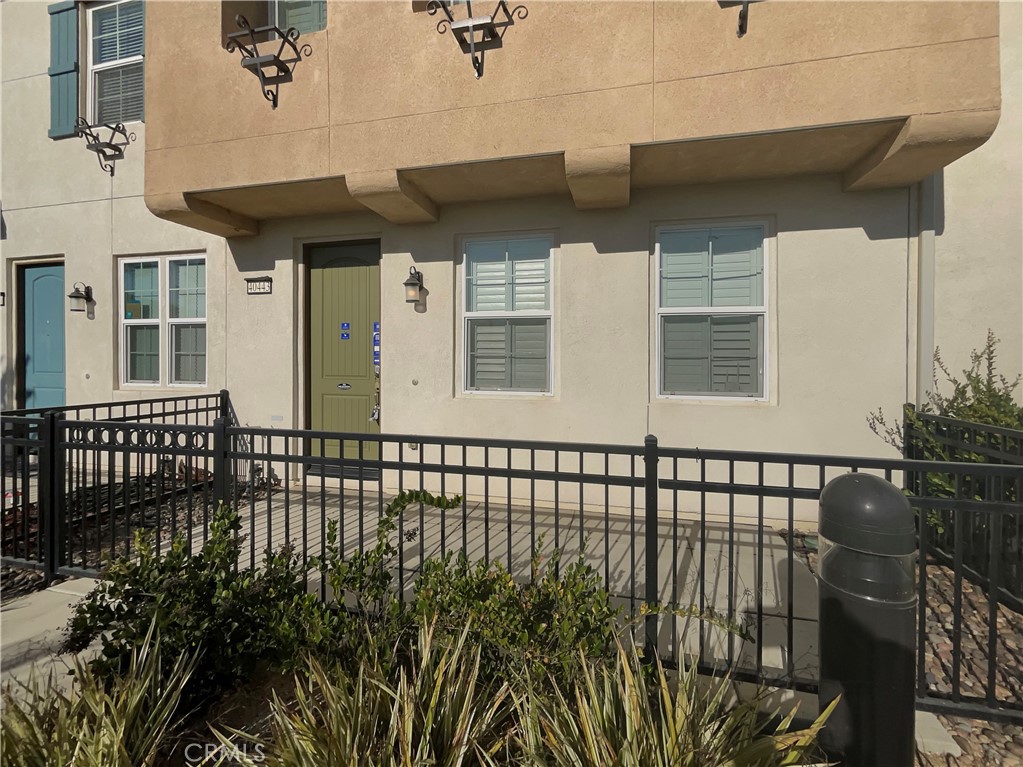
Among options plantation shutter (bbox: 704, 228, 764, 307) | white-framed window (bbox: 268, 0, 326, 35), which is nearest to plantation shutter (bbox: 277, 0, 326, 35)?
white-framed window (bbox: 268, 0, 326, 35)

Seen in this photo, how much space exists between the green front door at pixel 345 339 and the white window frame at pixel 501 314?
40.5 inches

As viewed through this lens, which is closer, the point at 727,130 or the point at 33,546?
the point at 727,130

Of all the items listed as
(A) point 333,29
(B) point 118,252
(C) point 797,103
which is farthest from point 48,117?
(C) point 797,103

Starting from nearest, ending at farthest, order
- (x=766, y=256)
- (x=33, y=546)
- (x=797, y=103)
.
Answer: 1. (x=797, y=103)
2. (x=33, y=546)
3. (x=766, y=256)

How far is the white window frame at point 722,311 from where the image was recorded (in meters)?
4.57

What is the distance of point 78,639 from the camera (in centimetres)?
226

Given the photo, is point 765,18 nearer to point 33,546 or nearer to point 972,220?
point 972,220


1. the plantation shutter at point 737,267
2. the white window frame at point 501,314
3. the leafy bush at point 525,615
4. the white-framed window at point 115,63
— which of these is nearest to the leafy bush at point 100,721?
the leafy bush at point 525,615

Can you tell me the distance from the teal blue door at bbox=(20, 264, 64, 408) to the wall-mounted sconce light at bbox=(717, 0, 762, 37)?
27.7 ft

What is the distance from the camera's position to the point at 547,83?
4.07 m

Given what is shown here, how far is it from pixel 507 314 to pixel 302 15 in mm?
3967

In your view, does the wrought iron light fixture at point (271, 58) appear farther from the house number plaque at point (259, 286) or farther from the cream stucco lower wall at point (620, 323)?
the house number plaque at point (259, 286)

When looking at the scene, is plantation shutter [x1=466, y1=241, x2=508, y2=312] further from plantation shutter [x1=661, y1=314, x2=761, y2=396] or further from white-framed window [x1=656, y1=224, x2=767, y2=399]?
plantation shutter [x1=661, y1=314, x2=761, y2=396]

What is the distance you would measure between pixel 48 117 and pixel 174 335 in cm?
357
